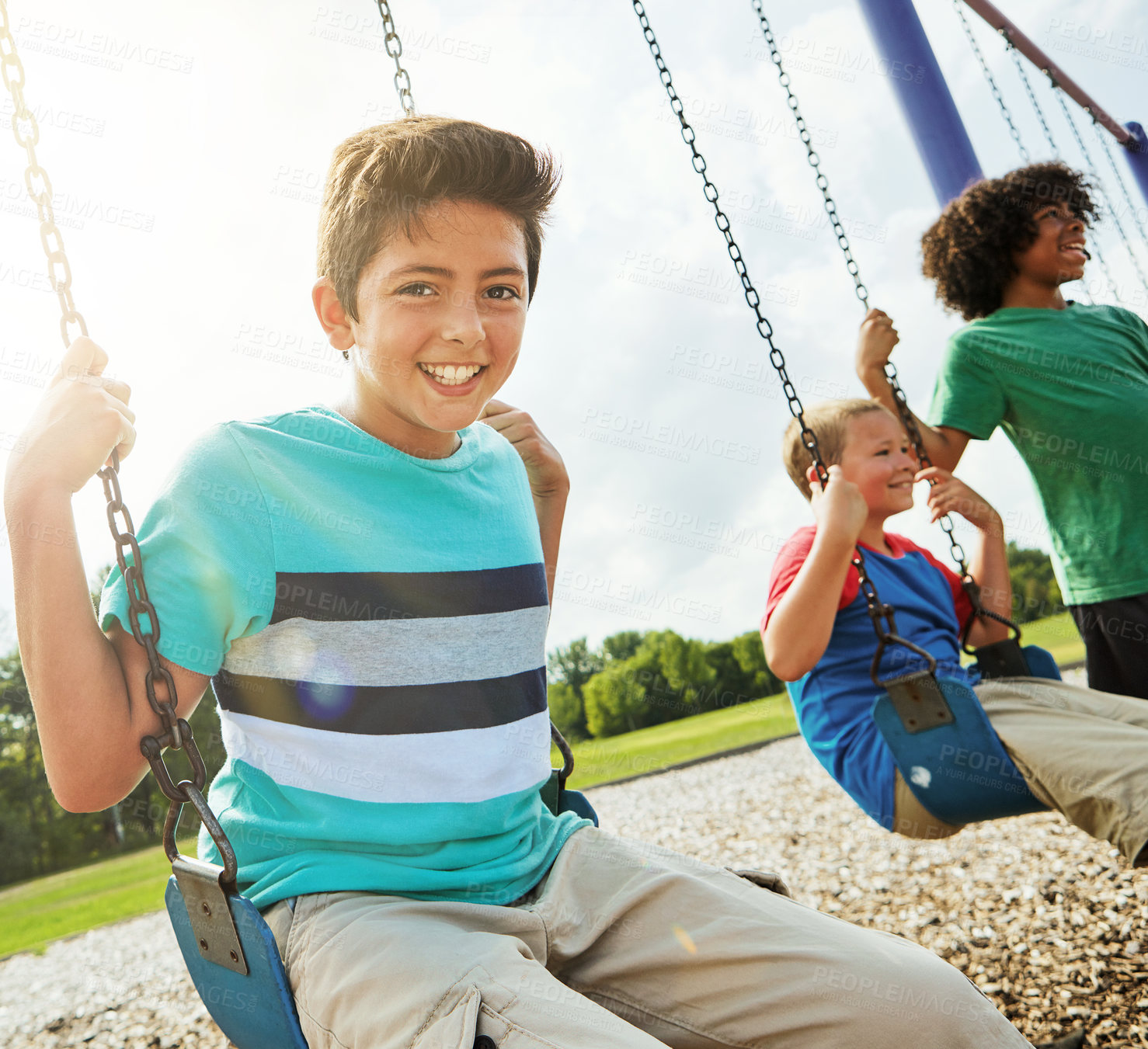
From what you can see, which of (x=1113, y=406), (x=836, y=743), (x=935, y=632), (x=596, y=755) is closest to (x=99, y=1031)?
(x=836, y=743)

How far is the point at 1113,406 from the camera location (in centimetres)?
264

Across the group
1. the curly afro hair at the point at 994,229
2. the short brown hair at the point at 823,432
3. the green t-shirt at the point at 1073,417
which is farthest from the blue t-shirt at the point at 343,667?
the curly afro hair at the point at 994,229

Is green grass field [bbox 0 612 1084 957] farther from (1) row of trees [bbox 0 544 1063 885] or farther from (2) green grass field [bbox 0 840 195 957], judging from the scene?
(1) row of trees [bbox 0 544 1063 885]

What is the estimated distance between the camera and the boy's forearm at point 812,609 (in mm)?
2125

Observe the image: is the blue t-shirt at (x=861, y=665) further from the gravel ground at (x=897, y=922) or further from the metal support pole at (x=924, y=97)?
the metal support pole at (x=924, y=97)

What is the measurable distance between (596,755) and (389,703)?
49.2 feet

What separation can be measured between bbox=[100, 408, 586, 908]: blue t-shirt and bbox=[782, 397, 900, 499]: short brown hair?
1.44m

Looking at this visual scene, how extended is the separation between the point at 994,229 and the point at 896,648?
1.58 metres

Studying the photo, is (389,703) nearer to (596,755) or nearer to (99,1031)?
(99,1031)

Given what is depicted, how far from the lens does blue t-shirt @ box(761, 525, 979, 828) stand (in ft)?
7.03

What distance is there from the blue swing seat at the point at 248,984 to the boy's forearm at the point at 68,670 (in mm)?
187

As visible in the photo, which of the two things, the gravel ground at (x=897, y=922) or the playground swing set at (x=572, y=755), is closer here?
the playground swing set at (x=572, y=755)

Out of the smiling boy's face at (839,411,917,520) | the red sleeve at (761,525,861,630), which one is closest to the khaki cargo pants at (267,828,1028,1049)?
the red sleeve at (761,525,861,630)

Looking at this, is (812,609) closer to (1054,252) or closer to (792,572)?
(792,572)
